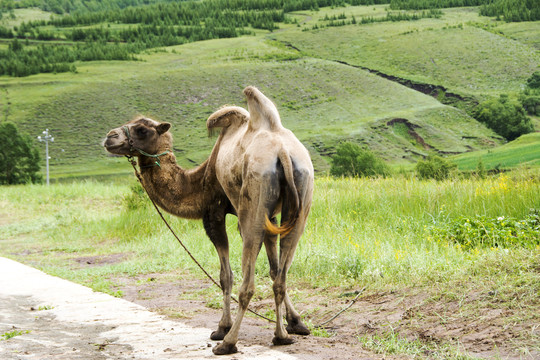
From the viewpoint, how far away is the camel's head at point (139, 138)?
6871mm

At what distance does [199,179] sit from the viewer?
6719mm

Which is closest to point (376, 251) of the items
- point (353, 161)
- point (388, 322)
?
point (388, 322)

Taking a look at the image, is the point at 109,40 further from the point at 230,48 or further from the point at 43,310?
the point at 43,310

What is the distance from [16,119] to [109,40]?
7091cm

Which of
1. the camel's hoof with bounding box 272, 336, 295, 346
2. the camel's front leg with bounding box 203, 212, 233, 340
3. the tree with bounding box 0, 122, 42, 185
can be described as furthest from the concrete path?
the tree with bounding box 0, 122, 42, 185

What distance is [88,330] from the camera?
6.66 meters

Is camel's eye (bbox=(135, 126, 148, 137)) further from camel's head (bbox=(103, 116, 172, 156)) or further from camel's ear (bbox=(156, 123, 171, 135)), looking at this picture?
camel's ear (bbox=(156, 123, 171, 135))

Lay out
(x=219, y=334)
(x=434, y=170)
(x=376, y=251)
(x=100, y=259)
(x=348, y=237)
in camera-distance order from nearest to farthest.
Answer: (x=219, y=334) < (x=376, y=251) < (x=348, y=237) < (x=100, y=259) < (x=434, y=170)

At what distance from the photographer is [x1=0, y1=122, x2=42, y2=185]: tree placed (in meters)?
53.4

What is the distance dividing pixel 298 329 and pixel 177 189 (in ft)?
6.84

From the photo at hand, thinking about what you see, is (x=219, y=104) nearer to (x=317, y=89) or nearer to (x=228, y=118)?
(x=317, y=89)

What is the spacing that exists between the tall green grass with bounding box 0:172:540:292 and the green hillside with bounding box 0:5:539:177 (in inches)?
1397

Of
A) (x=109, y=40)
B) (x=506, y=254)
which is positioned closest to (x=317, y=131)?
(x=506, y=254)

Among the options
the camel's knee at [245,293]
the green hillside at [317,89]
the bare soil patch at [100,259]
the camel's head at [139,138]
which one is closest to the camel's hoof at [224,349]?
the camel's knee at [245,293]
